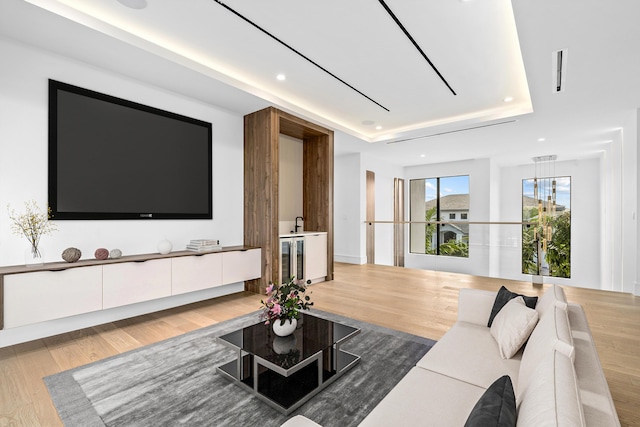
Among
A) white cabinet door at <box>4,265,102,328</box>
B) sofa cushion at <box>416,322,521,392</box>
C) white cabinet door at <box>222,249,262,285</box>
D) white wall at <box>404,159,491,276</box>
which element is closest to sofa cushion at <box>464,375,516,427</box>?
sofa cushion at <box>416,322,521,392</box>

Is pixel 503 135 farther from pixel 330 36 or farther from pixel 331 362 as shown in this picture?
pixel 331 362

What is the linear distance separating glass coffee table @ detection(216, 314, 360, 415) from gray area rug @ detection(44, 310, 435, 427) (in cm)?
5

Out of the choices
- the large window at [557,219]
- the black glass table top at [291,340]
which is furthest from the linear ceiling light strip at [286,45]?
the large window at [557,219]

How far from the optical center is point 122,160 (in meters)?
3.38

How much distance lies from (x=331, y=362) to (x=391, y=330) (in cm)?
100

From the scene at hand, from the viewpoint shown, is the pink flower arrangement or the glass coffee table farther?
the pink flower arrangement

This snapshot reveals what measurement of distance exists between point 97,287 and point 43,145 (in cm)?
144

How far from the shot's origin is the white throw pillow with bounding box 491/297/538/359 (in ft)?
5.43

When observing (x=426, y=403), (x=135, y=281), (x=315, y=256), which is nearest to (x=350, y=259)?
(x=315, y=256)

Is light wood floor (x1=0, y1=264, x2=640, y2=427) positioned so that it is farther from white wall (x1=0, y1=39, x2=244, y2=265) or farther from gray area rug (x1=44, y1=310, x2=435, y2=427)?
white wall (x1=0, y1=39, x2=244, y2=265)

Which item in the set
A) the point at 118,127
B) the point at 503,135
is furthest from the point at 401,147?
the point at 118,127

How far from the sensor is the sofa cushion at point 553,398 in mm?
679

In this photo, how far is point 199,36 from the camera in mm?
2920

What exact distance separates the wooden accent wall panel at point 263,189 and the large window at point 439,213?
405 centimetres
